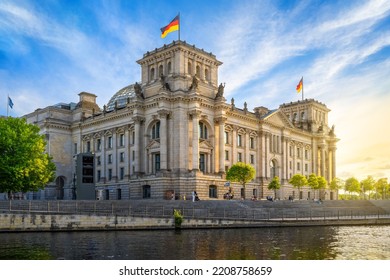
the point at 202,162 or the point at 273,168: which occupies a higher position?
the point at 202,162

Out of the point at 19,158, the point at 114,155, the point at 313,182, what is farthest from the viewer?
the point at 313,182

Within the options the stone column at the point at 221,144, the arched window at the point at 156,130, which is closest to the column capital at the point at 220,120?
the stone column at the point at 221,144

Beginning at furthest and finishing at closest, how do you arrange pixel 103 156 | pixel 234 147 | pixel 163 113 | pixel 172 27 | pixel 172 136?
pixel 103 156 → pixel 234 147 → pixel 172 136 → pixel 163 113 → pixel 172 27

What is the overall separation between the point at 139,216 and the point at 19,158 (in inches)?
778

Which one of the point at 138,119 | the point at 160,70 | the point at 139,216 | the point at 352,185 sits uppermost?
the point at 160,70

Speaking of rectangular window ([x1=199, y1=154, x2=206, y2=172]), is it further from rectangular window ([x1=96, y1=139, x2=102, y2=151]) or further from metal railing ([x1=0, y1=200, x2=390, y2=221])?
rectangular window ([x1=96, y1=139, x2=102, y2=151])

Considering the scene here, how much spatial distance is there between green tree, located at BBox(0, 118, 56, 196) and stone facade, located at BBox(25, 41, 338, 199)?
25.3 feet

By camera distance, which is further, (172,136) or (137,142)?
(137,142)

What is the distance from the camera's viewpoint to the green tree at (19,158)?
56.6 meters

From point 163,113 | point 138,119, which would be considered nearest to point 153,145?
point 138,119

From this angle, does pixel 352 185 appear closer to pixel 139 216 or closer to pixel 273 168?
pixel 273 168

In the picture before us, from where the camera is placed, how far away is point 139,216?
4819 centimetres

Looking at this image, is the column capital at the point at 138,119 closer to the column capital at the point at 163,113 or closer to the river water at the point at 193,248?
the column capital at the point at 163,113

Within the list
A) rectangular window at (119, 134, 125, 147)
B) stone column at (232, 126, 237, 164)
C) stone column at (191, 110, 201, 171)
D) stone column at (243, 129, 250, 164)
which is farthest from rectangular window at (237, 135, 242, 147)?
rectangular window at (119, 134, 125, 147)
